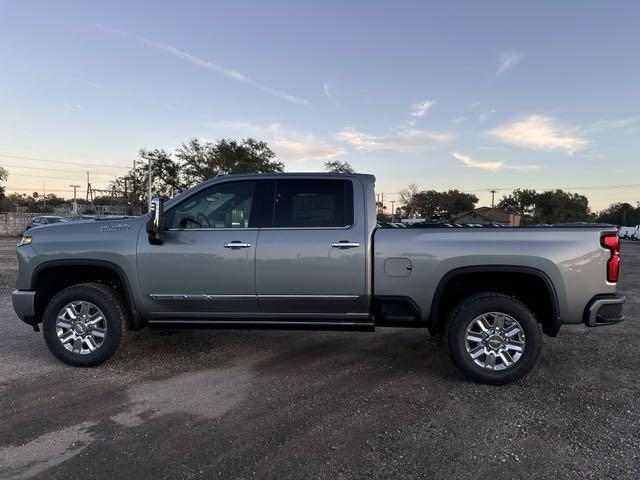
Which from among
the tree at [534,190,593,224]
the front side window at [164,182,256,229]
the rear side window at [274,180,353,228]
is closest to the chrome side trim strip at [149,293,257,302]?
the front side window at [164,182,256,229]

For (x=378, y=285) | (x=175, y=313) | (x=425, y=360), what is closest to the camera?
(x=378, y=285)

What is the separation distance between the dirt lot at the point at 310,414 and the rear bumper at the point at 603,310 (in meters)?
0.65

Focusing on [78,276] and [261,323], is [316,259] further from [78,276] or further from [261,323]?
[78,276]

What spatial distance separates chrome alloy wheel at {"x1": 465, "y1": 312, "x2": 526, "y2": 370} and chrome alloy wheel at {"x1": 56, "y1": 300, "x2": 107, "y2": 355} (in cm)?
367

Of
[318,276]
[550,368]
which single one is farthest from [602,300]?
[318,276]

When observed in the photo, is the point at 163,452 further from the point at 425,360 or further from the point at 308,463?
the point at 425,360

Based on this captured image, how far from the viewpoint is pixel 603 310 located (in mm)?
4062

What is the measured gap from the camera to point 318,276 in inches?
171

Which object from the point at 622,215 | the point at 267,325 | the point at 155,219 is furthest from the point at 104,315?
the point at 622,215

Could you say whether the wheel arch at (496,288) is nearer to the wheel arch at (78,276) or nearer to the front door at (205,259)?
the front door at (205,259)

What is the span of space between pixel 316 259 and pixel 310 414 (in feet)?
4.61

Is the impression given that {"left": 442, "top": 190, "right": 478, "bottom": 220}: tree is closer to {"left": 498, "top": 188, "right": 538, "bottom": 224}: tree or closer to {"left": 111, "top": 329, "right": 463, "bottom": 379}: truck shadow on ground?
{"left": 498, "top": 188, "right": 538, "bottom": 224}: tree

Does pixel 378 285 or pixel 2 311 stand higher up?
pixel 378 285

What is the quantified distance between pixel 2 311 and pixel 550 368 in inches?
318
